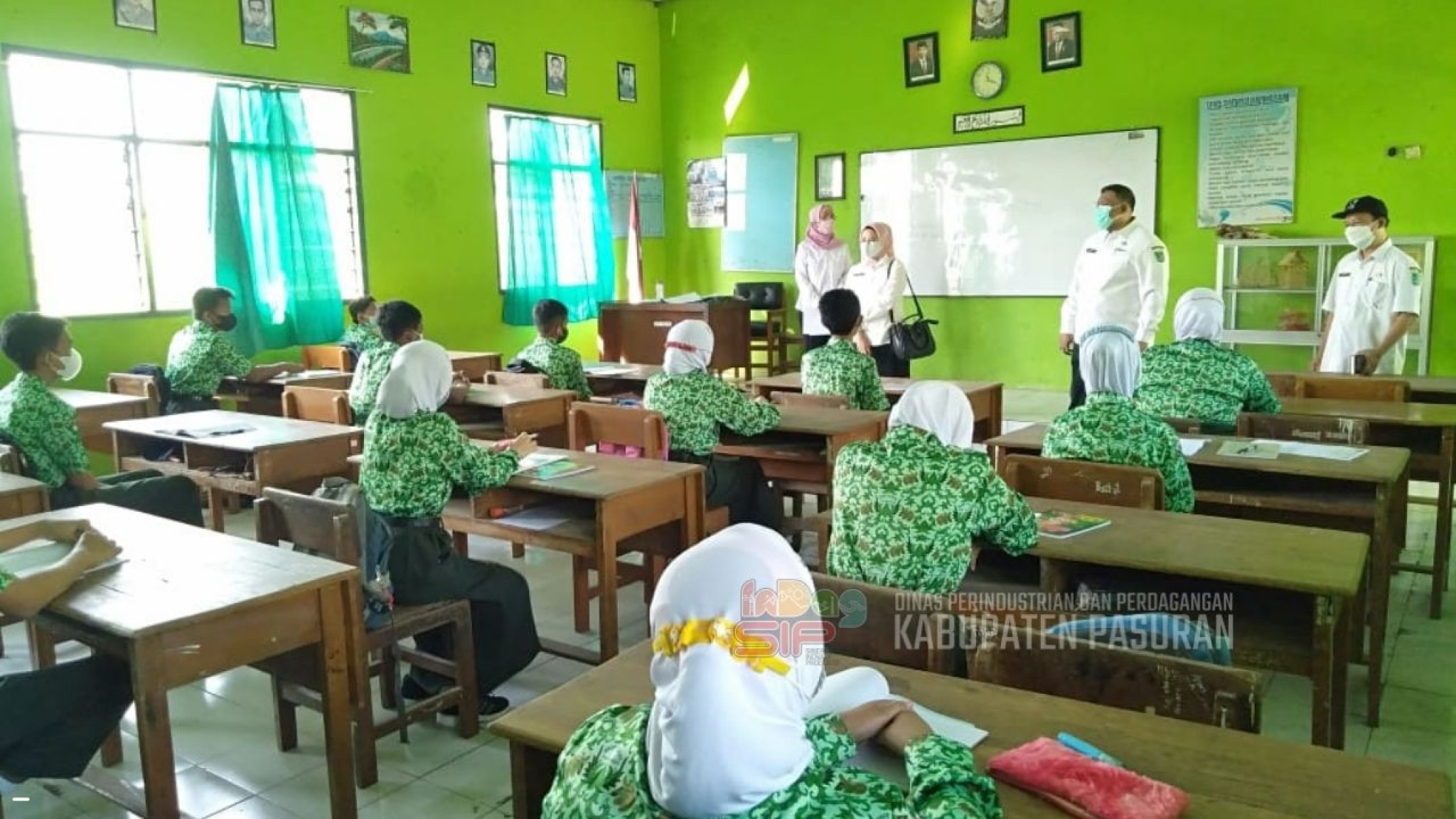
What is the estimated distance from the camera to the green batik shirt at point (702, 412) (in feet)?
13.4

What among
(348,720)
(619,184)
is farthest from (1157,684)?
(619,184)

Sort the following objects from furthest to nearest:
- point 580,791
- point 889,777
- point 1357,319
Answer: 1. point 1357,319
2. point 889,777
3. point 580,791

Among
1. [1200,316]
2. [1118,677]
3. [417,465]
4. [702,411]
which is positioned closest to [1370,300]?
[1200,316]

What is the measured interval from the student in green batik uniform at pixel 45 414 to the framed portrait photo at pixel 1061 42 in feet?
22.4

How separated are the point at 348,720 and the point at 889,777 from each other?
4.75 ft

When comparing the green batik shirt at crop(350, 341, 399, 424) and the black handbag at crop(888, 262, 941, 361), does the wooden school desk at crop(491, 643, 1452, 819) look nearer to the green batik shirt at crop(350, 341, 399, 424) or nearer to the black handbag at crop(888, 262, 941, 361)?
the green batik shirt at crop(350, 341, 399, 424)

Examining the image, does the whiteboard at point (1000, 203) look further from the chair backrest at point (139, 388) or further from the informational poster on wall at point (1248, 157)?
the chair backrest at point (139, 388)

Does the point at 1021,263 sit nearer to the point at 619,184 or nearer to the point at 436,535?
the point at 619,184

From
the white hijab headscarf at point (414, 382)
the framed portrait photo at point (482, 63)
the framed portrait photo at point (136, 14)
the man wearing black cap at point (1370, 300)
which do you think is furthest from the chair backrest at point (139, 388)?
the man wearing black cap at point (1370, 300)

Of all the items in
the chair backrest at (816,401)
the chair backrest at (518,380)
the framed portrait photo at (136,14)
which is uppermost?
the framed portrait photo at (136,14)

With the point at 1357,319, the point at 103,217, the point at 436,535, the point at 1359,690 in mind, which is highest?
the point at 103,217

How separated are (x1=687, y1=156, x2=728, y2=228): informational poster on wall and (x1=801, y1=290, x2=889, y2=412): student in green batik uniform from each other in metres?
5.22

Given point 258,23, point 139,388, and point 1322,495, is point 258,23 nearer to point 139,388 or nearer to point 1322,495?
point 139,388

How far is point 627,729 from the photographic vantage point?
4.02 feet
